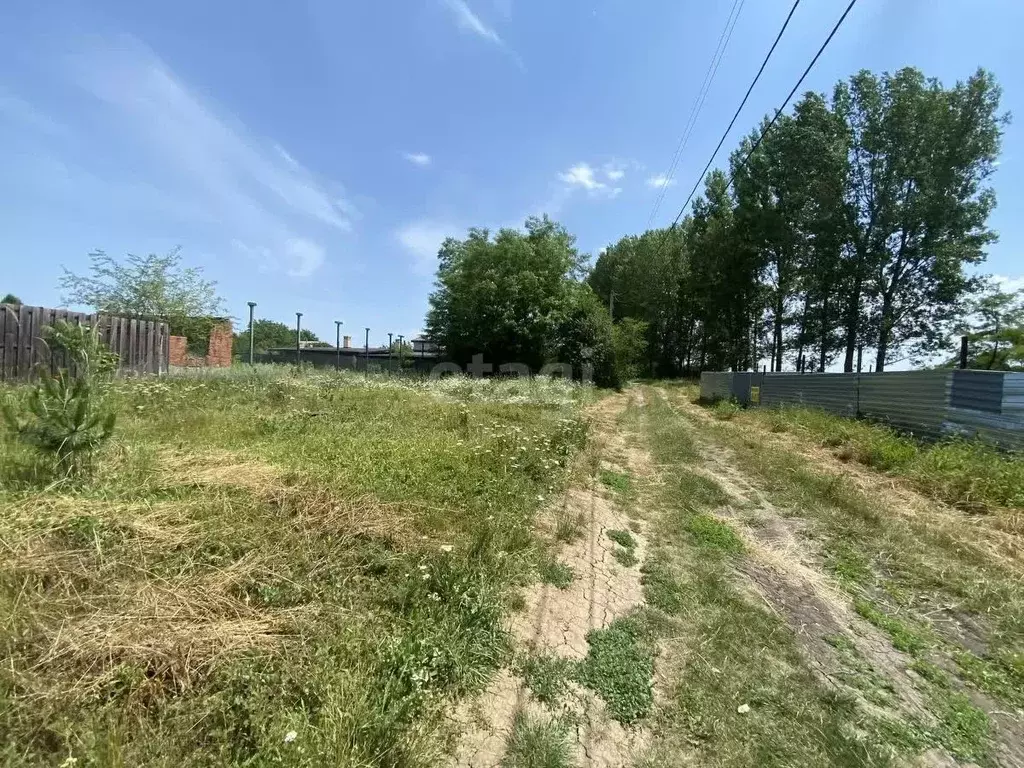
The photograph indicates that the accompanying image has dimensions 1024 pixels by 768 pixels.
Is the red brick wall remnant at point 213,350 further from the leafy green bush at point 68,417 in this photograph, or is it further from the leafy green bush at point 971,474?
the leafy green bush at point 971,474

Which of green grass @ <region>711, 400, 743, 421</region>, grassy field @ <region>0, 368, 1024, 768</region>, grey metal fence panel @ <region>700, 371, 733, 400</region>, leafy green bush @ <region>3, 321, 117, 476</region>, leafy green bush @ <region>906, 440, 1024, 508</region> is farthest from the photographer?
grey metal fence panel @ <region>700, 371, 733, 400</region>

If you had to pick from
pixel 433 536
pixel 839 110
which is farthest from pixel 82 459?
pixel 839 110

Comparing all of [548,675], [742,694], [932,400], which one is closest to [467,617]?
[548,675]

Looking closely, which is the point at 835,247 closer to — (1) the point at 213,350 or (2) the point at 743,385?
(2) the point at 743,385

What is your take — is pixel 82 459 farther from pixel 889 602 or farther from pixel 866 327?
pixel 866 327

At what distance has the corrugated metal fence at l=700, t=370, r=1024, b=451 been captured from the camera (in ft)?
19.9

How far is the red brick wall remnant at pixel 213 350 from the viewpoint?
18.1 metres

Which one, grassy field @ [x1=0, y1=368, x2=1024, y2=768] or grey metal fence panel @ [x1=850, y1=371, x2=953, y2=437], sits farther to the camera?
grey metal fence panel @ [x1=850, y1=371, x2=953, y2=437]

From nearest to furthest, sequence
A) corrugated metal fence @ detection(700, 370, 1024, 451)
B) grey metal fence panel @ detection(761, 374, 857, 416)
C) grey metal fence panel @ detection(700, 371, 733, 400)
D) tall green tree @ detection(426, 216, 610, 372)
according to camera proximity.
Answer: corrugated metal fence @ detection(700, 370, 1024, 451) < grey metal fence panel @ detection(761, 374, 857, 416) < grey metal fence panel @ detection(700, 371, 733, 400) < tall green tree @ detection(426, 216, 610, 372)

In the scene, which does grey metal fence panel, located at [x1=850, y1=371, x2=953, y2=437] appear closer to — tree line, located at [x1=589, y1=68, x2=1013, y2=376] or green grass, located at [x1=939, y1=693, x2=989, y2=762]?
green grass, located at [x1=939, y1=693, x2=989, y2=762]

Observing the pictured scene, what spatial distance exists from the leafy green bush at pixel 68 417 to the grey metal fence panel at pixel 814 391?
43.7ft

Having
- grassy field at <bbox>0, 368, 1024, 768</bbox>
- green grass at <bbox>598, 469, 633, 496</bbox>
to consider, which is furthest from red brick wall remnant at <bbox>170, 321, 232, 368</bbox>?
green grass at <bbox>598, 469, 633, 496</bbox>

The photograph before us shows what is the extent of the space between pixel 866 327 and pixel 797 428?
761 inches

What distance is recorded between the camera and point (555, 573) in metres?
3.27
